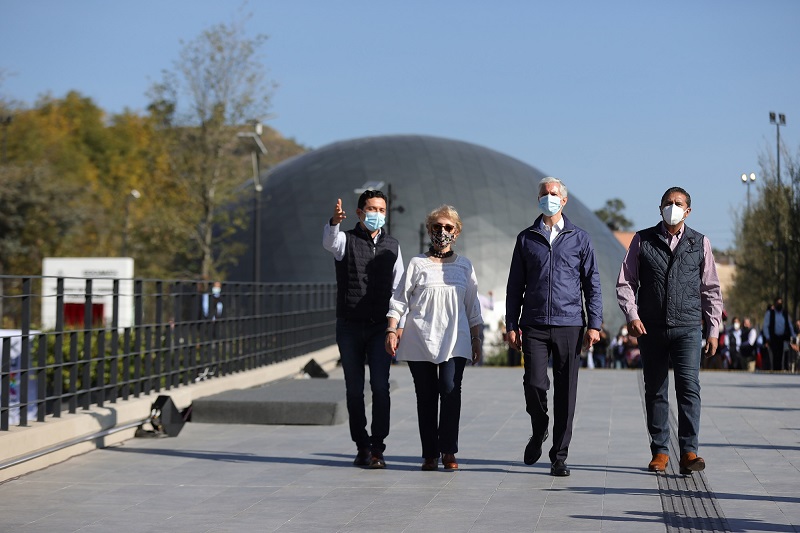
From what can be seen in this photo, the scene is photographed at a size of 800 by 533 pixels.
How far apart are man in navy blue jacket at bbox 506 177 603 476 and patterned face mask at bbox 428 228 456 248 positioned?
1.64ft

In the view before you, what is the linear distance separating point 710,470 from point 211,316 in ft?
26.6

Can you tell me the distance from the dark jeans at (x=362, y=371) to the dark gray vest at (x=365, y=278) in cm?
9

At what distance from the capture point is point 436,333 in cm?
942

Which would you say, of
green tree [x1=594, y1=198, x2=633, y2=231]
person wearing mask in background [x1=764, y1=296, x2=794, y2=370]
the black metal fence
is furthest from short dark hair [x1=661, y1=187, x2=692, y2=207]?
green tree [x1=594, y1=198, x2=633, y2=231]

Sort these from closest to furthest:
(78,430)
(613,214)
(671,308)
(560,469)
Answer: (560,469)
(671,308)
(78,430)
(613,214)

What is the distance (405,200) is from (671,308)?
5716cm

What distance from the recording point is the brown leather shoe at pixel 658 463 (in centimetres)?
920

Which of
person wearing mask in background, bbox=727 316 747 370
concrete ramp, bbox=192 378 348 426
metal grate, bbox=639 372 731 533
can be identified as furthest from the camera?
person wearing mask in background, bbox=727 316 747 370

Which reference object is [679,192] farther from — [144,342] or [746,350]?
[746,350]

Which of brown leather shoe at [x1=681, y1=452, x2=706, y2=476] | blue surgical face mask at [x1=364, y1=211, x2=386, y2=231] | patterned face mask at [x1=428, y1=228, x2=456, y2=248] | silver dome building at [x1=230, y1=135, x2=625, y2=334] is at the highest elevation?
silver dome building at [x1=230, y1=135, x2=625, y2=334]

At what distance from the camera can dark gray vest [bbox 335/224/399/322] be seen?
9.78 metres

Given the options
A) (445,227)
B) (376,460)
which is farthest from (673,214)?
(376,460)

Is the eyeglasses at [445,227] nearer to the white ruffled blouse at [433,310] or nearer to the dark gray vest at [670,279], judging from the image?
the white ruffled blouse at [433,310]

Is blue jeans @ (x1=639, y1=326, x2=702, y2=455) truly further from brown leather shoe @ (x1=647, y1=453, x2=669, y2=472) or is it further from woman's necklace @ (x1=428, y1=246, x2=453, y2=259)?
woman's necklace @ (x1=428, y1=246, x2=453, y2=259)
